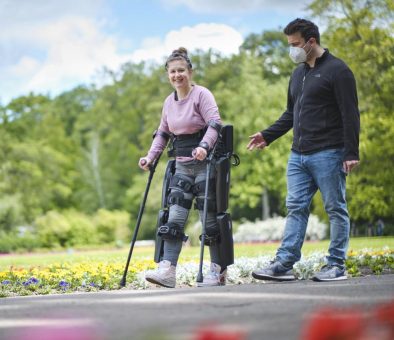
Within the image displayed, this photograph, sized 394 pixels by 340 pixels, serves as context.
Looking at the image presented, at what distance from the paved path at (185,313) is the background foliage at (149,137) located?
1727cm

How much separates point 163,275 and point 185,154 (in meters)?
1.10

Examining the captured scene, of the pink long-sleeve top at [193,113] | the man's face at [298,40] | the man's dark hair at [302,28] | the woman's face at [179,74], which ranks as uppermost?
the man's dark hair at [302,28]

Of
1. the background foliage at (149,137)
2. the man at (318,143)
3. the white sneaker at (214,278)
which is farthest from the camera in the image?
the background foliage at (149,137)

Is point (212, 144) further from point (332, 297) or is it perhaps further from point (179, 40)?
point (179, 40)

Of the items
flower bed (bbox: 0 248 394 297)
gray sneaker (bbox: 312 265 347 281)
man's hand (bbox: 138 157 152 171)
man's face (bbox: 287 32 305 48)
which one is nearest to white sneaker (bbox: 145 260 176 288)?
man's hand (bbox: 138 157 152 171)

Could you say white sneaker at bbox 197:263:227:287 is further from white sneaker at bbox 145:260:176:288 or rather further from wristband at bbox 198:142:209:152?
wristband at bbox 198:142:209:152

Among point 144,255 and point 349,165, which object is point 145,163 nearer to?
point 349,165

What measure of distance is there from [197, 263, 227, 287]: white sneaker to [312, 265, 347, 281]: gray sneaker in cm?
92

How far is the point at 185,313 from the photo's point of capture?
13.0 feet

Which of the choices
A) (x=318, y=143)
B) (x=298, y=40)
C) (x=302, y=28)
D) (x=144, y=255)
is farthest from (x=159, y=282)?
(x=144, y=255)

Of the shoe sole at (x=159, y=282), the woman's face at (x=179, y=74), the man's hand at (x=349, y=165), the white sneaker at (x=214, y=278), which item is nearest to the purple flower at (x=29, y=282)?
the shoe sole at (x=159, y=282)

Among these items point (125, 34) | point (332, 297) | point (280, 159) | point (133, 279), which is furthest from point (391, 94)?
point (125, 34)

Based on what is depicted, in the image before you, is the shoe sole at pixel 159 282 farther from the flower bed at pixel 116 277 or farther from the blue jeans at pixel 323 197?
the flower bed at pixel 116 277

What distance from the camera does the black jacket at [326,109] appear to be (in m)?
6.98
